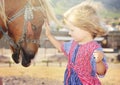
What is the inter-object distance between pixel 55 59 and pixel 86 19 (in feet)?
1.74

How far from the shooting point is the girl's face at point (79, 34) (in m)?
1.30

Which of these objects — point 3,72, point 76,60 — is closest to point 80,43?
point 76,60

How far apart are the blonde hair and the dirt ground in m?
0.48

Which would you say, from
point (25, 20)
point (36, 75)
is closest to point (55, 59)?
point (36, 75)

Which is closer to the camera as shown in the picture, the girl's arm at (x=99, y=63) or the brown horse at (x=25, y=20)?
the girl's arm at (x=99, y=63)

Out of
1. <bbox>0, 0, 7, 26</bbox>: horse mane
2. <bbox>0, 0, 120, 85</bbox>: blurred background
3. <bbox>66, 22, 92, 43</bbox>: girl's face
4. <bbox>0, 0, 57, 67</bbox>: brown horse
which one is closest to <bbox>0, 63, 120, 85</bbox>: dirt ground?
<bbox>0, 0, 120, 85</bbox>: blurred background

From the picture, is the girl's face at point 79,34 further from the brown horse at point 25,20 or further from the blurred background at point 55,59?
the blurred background at point 55,59

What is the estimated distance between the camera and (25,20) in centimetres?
149

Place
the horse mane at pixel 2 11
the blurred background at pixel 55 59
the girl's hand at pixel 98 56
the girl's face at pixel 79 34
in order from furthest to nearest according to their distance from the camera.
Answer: the blurred background at pixel 55 59 → the horse mane at pixel 2 11 → the girl's face at pixel 79 34 → the girl's hand at pixel 98 56

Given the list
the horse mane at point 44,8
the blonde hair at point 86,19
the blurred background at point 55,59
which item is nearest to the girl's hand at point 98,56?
the blonde hair at point 86,19

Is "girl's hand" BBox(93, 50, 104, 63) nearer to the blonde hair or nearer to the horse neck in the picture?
the blonde hair

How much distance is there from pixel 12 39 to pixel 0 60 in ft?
0.78

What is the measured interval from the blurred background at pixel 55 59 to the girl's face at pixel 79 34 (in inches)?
13.2

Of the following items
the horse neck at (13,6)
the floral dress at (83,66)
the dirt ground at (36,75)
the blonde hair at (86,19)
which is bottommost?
the dirt ground at (36,75)
